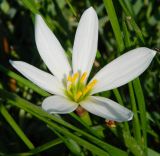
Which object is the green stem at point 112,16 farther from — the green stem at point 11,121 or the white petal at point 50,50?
the green stem at point 11,121

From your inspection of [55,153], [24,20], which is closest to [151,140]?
[55,153]

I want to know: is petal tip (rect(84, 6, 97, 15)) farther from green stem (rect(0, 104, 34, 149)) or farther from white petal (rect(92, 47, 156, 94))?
green stem (rect(0, 104, 34, 149))

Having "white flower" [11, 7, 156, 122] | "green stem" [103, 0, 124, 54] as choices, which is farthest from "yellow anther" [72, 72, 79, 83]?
"green stem" [103, 0, 124, 54]

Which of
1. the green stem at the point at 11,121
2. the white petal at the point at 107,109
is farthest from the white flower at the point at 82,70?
the green stem at the point at 11,121

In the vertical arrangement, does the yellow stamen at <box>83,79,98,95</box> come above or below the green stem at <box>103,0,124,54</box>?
below

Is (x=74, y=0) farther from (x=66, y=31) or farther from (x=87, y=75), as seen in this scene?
(x=87, y=75)
